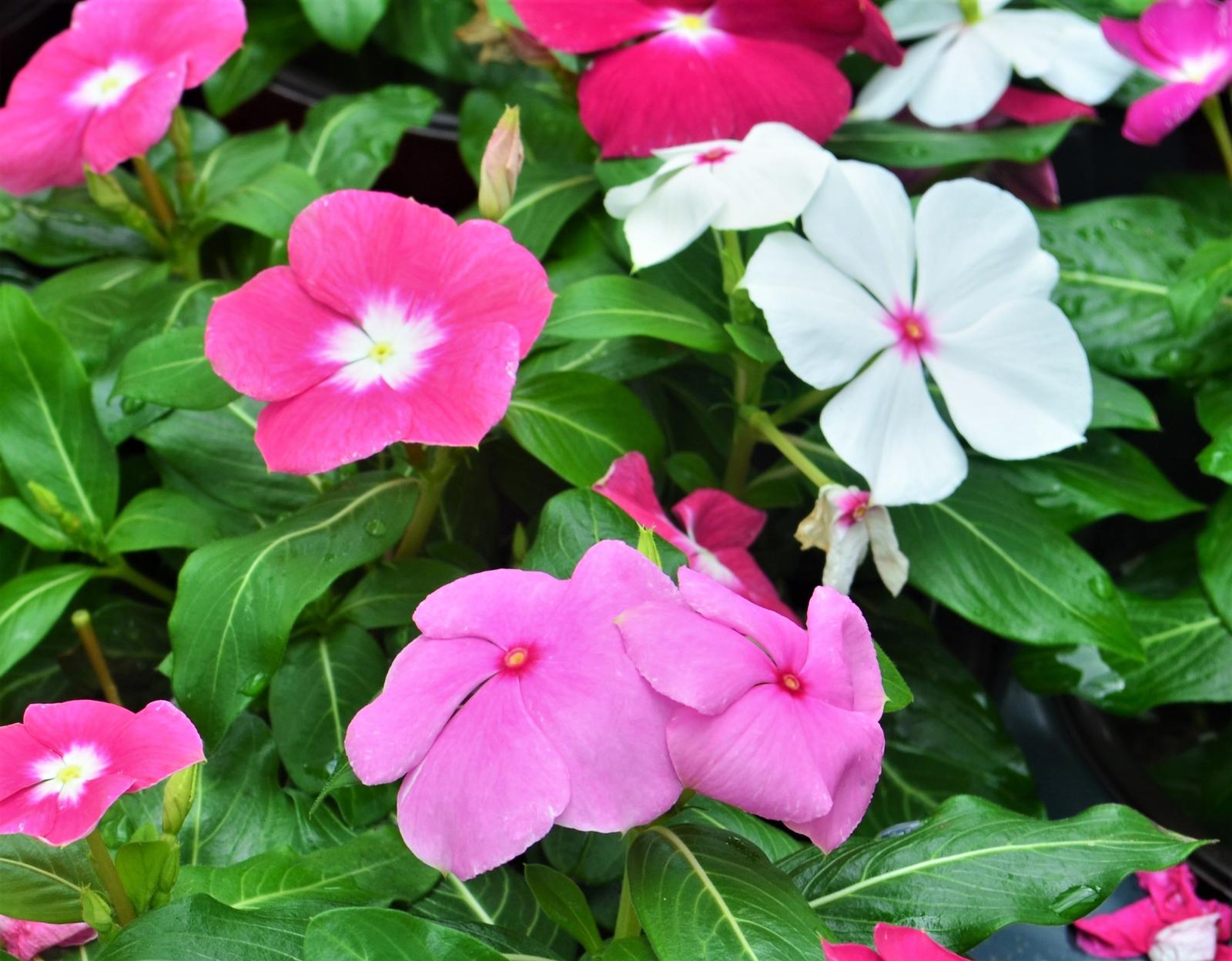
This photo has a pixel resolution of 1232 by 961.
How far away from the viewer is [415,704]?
0.46m

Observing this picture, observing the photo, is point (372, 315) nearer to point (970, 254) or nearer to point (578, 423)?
point (578, 423)

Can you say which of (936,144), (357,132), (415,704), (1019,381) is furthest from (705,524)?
(357,132)

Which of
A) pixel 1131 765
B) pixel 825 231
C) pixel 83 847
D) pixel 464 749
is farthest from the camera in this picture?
pixel 1131 765

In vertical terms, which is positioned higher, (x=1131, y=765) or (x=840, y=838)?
(x=840, y=838)

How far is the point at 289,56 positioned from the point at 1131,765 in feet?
3.14

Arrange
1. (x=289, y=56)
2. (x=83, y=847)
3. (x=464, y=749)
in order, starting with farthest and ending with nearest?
(x=289, y=56) → (x=83, y=847) → (x=464, y=749)

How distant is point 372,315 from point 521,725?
0.84ft

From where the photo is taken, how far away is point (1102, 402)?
813 mm

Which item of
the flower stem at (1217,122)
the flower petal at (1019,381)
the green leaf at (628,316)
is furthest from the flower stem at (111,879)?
the flower stem at (1217,122)

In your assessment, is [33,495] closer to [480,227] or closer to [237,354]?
[237,354]

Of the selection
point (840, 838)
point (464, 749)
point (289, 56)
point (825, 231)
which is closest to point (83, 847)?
point (464, 749)

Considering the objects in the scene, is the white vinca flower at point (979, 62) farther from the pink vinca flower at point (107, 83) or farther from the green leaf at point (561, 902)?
the green leaf at point (561, 902)

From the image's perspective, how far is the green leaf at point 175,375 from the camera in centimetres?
68

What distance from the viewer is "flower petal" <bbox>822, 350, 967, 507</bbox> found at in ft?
2.13
